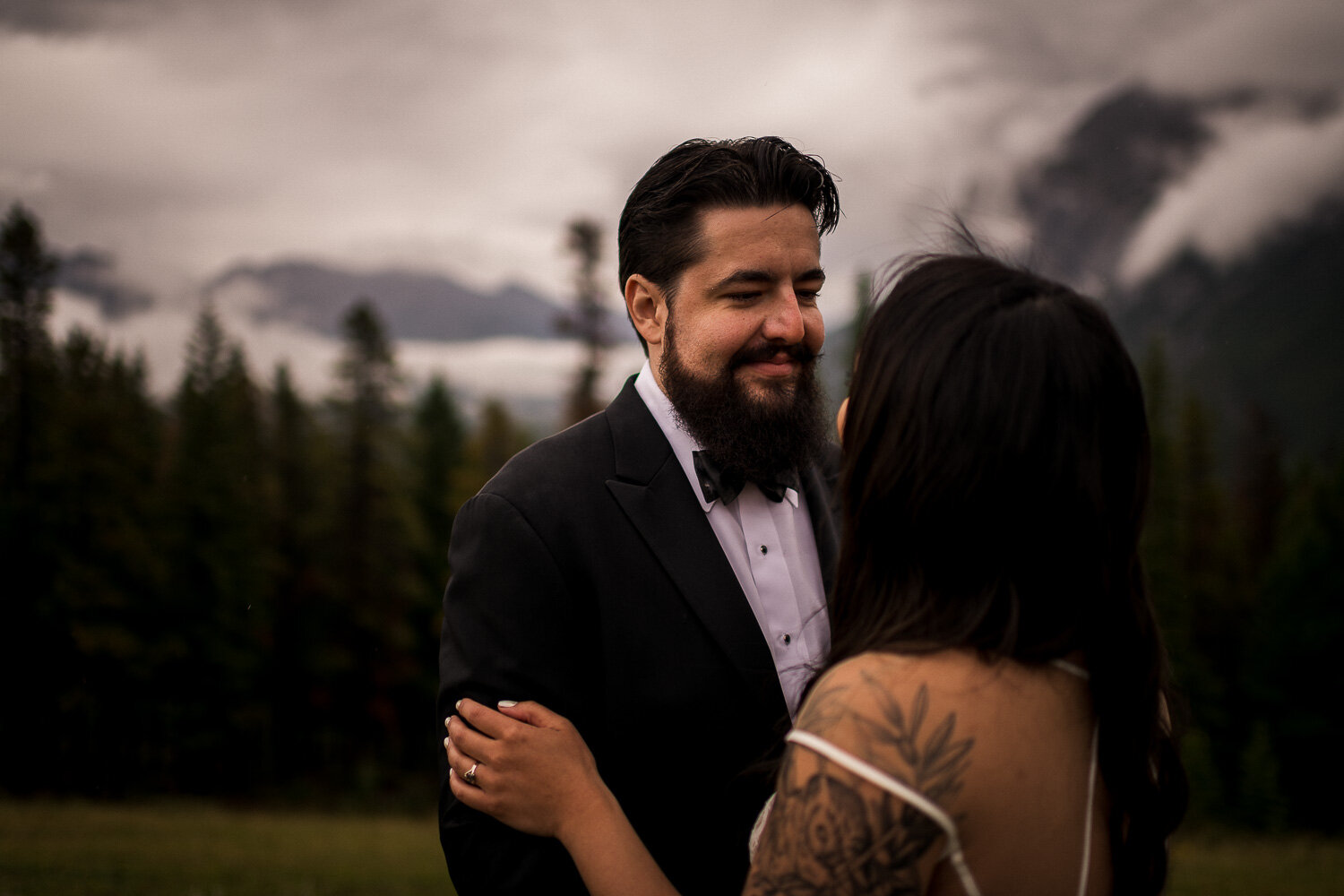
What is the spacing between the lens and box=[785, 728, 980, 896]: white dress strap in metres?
1.64

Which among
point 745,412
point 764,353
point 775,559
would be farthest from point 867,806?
point 764,353

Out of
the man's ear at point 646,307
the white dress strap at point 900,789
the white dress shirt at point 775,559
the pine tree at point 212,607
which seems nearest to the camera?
the white dress strap at point 900,789

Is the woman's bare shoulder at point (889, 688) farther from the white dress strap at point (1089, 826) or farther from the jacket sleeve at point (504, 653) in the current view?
the jacket sleeve at point (504, 653)

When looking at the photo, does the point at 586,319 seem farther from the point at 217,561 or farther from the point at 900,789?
the point at 900,789

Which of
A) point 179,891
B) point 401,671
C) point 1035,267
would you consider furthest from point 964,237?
point 401,671

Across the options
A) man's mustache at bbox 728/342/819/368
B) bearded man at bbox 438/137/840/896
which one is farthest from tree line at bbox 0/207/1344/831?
man's mustache at bbox 728/342/819/368

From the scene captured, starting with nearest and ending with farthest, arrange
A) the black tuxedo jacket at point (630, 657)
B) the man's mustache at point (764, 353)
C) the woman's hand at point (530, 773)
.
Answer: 1. the woman's hand at point (530, 773)
2. the black tuxedo jacket at point (630, 657)
3. the man's mustache at point (764, 353)

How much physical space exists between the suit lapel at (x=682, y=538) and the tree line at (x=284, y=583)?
31989 mm

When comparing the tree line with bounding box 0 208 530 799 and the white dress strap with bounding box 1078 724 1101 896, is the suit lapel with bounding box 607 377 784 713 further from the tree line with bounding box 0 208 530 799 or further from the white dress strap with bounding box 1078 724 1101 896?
the tree line with bounding box 0 208 530 799

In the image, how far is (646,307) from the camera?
11.8 ft

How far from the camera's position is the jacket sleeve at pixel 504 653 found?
2605mm

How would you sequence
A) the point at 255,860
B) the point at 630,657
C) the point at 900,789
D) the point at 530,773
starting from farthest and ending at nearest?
1. the point at 255,860
2. the point at 630,657
3. the point at 530,773
4. the point at 900,789

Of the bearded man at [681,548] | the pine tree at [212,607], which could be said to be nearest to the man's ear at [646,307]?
the bearded man at [681,548]

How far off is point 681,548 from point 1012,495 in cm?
139
